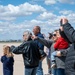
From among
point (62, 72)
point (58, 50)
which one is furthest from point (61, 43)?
point (62, 72)

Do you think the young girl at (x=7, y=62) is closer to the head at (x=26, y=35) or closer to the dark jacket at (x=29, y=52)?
the dark jacket at (x=29, y=52)

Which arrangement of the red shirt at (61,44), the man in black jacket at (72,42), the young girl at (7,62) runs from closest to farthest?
the man in black jacket at (72,42) < the red shirt at (61,44) < the young girl at (7,62)

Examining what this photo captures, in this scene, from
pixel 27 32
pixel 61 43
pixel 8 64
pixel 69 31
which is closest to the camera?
pixel 69 31

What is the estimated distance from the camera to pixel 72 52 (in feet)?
16.9

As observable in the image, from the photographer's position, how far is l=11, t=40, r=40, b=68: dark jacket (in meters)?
7.97

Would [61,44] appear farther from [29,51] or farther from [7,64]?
[7,64]

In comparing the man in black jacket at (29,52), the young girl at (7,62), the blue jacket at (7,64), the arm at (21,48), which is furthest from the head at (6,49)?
the arm at (21,48)

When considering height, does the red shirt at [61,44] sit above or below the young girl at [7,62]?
above

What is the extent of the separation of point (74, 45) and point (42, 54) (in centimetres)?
321

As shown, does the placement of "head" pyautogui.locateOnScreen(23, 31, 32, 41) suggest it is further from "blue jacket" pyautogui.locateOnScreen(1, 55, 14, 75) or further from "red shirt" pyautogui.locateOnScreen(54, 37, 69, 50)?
"blue jacket" pyautogui.locateOnScreen(1, 55, 14, 75)

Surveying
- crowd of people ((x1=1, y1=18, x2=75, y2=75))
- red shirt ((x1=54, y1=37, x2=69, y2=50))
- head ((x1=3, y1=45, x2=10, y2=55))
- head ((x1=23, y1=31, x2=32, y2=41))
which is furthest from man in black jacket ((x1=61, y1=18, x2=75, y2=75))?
head ((x1=3, y1=45, x2=10, y2=55))

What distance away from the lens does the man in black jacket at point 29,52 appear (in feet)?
26.1

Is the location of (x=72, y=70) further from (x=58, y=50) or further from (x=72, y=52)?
(x=58, y=50)

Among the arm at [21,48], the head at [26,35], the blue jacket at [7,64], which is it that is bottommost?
the blue jacket at [7,64]
